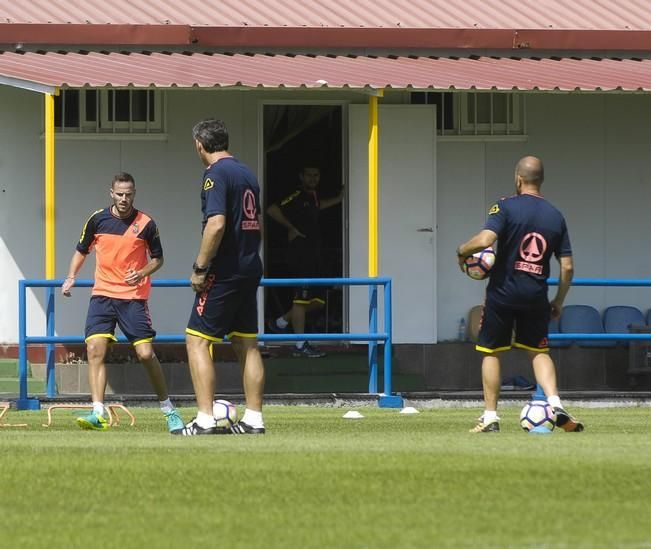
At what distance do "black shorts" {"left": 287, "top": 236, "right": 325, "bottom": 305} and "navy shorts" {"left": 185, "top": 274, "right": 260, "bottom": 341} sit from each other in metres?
6.83

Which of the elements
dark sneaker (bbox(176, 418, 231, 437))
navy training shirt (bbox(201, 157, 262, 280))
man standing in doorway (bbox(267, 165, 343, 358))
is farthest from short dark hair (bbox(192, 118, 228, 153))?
man standing in doorway (bbox(267, 165, 343, 358))

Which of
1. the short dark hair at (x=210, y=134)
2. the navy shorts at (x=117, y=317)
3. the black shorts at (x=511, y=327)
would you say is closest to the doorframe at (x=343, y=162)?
the navy shorts at (x=117, y=317)

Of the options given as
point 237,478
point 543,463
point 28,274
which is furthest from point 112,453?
point 28,274

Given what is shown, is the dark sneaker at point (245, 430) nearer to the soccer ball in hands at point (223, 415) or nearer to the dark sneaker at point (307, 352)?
the soccer ball in hands at point (223, 415)

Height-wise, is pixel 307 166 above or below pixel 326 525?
above

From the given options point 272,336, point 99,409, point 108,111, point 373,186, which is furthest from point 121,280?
point 108,111

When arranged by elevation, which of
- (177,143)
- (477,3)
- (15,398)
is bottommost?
(15,398)

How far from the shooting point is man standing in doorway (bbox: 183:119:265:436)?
11.2 meters

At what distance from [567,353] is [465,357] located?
107cm

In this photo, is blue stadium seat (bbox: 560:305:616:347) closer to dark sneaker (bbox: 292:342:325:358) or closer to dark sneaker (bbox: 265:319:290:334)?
dark sneaker (bbox: 292:342:325:358)

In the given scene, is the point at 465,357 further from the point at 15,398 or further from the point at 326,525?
the point at 326,525

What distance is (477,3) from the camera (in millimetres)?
19672

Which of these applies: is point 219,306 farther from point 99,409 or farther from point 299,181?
point 299,181

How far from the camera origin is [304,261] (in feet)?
60.4
